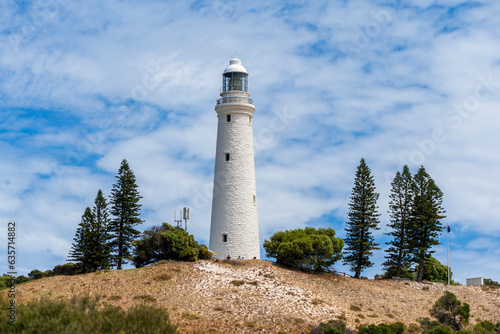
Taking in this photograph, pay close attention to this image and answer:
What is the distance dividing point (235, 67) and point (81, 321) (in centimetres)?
2938

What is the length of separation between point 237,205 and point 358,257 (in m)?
11.8

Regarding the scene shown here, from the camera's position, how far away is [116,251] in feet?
142

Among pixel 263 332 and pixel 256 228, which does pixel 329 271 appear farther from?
Answer: pixel 263 332

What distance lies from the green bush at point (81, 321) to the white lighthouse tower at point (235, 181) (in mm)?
20883

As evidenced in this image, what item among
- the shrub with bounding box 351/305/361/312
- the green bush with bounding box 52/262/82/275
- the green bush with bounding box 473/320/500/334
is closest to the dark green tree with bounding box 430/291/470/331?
the green bush with bounding box 473/320/500/334

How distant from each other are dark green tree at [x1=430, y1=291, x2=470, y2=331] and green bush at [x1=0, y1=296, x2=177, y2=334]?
2048 centimetres

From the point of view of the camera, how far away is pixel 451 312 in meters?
35.8

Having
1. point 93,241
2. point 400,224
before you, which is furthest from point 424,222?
point 93,241

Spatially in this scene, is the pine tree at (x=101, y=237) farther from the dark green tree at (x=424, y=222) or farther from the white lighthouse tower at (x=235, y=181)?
the dark green tree at (x=424, y=222)

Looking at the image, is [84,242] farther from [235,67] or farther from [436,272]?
[436,272]

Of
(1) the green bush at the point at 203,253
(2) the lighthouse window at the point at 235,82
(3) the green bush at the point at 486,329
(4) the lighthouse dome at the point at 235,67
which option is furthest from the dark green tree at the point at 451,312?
(4) the lighthouse dome at the point at 235,67

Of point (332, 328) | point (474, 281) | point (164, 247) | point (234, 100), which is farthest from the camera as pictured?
point (474, 281)

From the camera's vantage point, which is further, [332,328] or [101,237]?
[101,237]

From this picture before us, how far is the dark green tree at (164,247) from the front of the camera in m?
39.5
